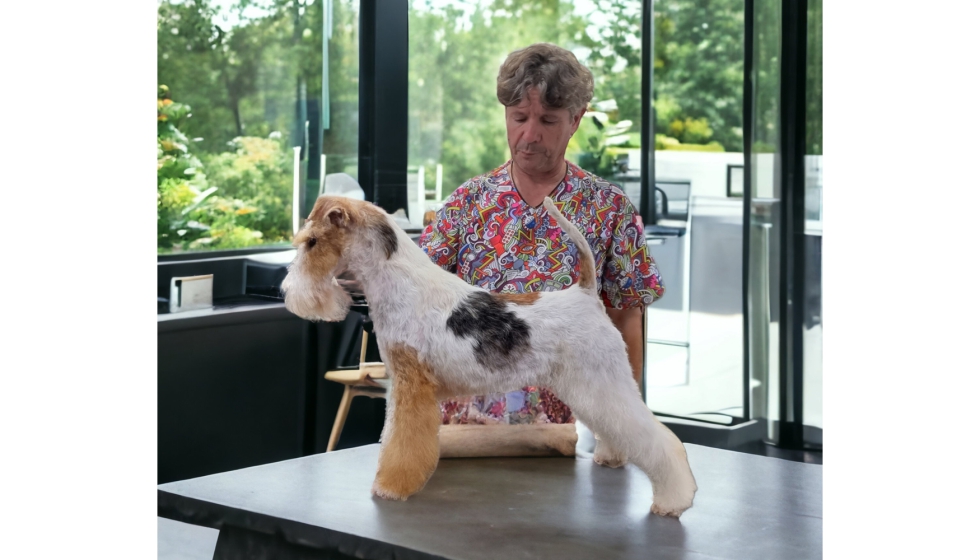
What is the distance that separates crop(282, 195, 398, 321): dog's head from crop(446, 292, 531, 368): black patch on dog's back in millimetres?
139

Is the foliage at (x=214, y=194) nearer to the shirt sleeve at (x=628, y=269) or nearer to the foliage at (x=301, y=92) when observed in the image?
the foliage at (x=301, y=92)

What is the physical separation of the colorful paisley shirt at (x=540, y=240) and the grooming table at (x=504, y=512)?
9.1 inches

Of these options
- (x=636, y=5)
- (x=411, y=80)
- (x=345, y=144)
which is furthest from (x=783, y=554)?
(x=411, y=80)

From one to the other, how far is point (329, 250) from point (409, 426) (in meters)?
0.27

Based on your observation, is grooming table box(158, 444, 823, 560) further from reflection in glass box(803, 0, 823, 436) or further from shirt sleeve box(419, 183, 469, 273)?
reflection in glass box(803, 0, 823, 436)

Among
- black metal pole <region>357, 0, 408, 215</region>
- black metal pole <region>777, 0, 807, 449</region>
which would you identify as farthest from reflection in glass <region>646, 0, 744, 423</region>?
black metal pole <region>357, 0, 408, 215</region>

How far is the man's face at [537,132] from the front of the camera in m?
1.49

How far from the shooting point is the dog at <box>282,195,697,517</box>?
1274mm

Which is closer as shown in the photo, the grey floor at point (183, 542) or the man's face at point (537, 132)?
the man's face at point (537, 132)

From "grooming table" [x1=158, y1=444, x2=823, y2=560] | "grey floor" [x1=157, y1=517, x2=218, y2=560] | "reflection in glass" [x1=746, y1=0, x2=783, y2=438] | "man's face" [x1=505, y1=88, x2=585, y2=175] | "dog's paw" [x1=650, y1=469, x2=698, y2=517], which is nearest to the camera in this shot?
"grooming table" [x1=158, y1=444, x2=823, y2=560]

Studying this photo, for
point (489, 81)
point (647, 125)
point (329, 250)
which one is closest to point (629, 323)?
point (329, 250)

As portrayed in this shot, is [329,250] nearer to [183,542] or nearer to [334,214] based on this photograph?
[334,214]

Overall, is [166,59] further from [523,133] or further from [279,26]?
[523,133]

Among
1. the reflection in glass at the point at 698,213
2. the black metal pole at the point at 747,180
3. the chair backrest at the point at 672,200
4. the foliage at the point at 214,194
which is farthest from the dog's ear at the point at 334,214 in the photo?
the chair backrest at the point at 672,200
